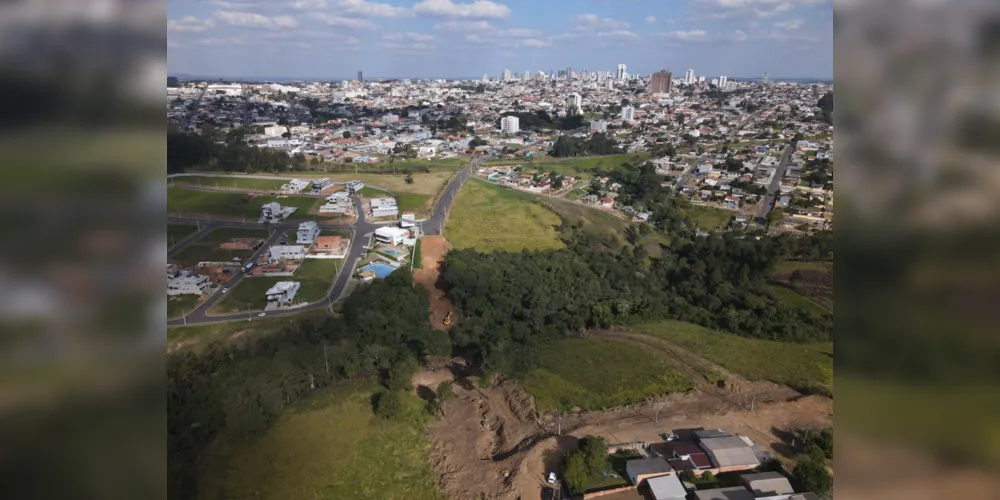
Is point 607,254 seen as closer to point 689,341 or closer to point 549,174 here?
point 689,341

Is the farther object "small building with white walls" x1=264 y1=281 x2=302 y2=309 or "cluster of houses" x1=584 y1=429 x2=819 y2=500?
"small building with white walls" x1=264 y1=281 x2=302 y2=309

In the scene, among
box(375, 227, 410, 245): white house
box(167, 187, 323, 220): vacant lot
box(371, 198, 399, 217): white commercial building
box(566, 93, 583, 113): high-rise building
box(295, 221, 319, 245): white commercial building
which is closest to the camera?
box(295, 221, 319, 245): white commercial building

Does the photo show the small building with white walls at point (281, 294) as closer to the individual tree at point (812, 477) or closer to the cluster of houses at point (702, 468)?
the cluster of houses at point (702, 468)

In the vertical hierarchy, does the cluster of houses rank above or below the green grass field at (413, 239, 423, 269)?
below

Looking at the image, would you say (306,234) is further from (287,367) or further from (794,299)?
(794,299)

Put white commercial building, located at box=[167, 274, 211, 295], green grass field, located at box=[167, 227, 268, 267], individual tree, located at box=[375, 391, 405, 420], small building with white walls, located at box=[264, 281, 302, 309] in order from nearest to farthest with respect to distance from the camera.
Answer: individual tree, located at box=[375, 391, 405, 420], white commercial building, located at box=[167, 274, 211, 295], small building with white walls, located at box=[264, 281, 302, 309], green grass field, located at box=[167, 227, 268, 267]

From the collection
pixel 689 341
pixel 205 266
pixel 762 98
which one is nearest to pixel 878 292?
pixel 689 341

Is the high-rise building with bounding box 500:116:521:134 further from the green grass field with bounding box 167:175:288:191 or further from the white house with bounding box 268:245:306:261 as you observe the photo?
the white house with bounding box 268:245:306:261

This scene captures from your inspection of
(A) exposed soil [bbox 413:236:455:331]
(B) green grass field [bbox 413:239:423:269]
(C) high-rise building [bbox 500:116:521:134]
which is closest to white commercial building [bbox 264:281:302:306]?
(A) exposed soil [bbox 413:236:455:331]

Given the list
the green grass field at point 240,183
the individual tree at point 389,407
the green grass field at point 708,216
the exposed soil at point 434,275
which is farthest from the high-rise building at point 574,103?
the individual tree at point 389,407
